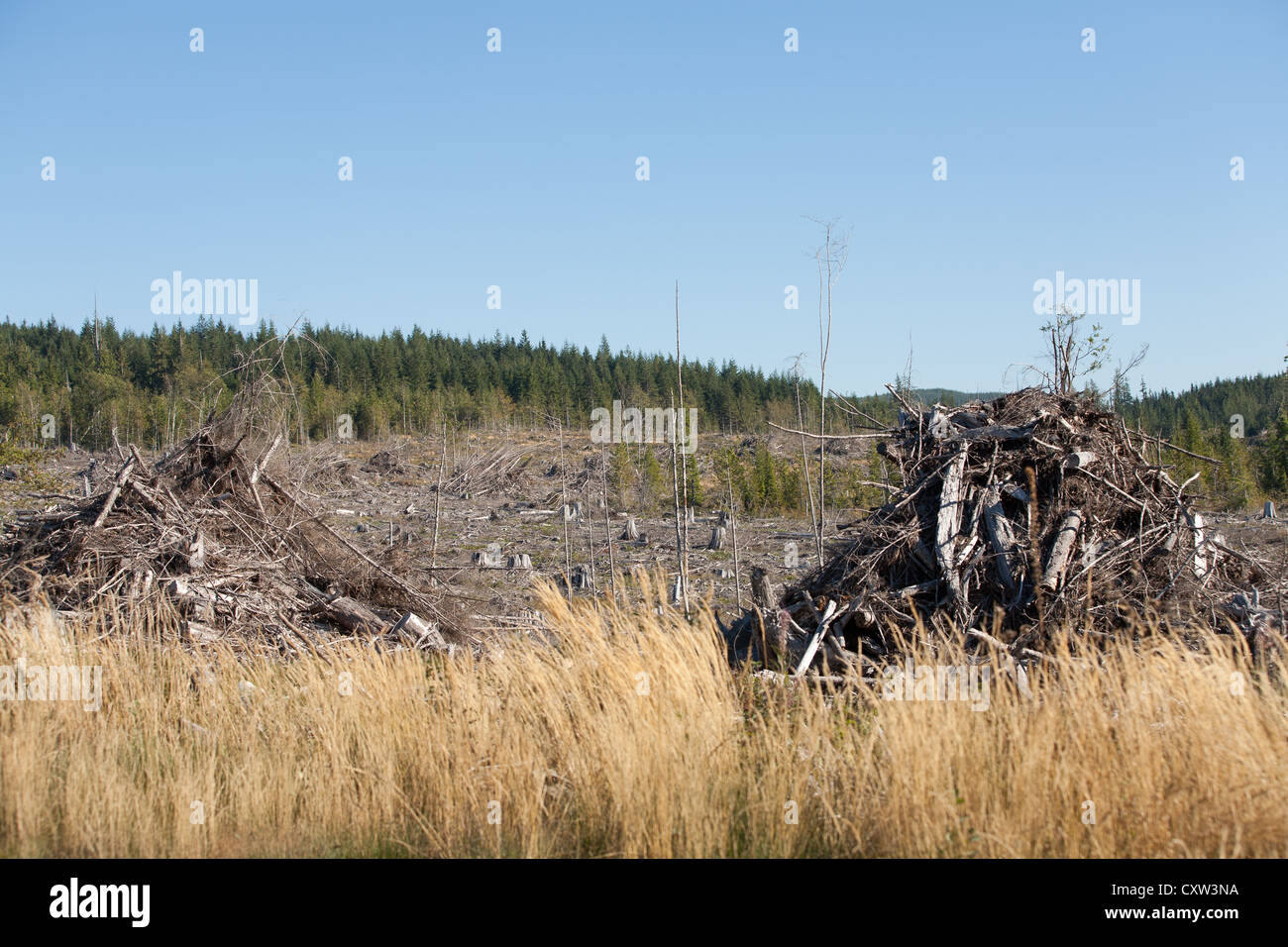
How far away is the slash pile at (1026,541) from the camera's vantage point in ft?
18.1

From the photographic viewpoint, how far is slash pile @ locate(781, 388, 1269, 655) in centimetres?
552

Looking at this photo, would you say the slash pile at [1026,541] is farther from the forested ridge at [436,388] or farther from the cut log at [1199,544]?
the forested ridge at [436,388]

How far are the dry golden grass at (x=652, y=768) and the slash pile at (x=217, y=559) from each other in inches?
116

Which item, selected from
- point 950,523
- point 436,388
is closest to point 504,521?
point 950,523

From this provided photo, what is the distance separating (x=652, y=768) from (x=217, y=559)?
251 inches

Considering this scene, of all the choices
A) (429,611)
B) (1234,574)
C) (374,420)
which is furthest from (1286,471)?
(374,420)

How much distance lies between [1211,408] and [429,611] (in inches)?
4083

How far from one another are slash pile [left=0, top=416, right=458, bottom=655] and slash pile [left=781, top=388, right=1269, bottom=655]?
415cm

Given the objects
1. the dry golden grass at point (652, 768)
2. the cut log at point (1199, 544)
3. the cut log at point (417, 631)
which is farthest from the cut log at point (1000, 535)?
the cut log at point (417, 631)

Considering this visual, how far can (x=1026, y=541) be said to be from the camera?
18.9 ft

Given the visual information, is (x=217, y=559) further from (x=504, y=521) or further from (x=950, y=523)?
(x=504, y=521)

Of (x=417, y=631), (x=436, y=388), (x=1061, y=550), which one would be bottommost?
(x=417, y=631)

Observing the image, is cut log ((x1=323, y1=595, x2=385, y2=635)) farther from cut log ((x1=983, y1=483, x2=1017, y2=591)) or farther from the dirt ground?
cut log ((x1=983, y1=483, x2=1017, y2=591))
